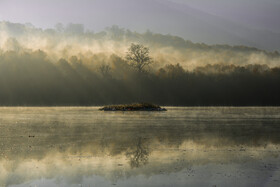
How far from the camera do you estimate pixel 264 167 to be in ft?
46.1

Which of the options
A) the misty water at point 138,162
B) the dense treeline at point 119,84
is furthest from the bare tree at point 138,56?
the misty water at point 138,162

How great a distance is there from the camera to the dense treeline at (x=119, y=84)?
436 feet

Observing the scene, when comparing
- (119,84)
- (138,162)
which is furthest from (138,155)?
(119,84)

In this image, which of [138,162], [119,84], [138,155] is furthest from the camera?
[119,84]

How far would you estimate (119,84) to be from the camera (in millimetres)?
141375

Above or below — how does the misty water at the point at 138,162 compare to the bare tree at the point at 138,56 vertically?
below

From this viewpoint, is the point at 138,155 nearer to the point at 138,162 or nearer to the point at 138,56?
the point at 138,162

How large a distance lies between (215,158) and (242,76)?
5518 inches

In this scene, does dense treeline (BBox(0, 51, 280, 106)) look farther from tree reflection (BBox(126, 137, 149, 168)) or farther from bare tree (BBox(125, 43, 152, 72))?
tree reflection (BBox(126, 137, 149, 168))

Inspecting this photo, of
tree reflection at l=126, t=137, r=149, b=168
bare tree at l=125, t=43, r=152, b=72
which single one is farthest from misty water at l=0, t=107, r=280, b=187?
bare tree at l=125, t=43, r=152, b=72

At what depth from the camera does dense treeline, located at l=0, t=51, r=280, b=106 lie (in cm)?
13275

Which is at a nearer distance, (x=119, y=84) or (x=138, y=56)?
(x=138, y=56)

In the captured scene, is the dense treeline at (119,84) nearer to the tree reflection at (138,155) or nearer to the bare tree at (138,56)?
the bare tree at (138,56)

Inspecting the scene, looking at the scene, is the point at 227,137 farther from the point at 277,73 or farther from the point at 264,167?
the point at 277,73
